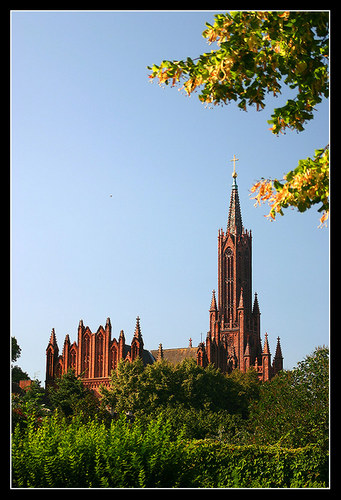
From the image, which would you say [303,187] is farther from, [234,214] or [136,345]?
[234,214]

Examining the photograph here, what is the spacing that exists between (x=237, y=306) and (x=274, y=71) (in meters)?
97.8

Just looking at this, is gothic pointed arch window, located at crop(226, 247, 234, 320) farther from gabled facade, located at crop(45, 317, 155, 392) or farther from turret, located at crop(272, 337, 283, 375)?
gabled facade, located at crop(45, 317, 155, 392)

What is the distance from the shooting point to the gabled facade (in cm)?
6378

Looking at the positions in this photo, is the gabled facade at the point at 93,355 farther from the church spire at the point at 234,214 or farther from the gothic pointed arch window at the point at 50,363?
the church spire at the point at 234,214

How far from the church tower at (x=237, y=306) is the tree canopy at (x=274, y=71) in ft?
291

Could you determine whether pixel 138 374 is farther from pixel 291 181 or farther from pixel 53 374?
pixel 291 181

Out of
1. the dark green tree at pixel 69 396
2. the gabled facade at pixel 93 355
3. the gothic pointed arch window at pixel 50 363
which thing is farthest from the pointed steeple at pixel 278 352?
the dark green tree at pixel 69 396

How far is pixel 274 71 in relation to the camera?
9633mm

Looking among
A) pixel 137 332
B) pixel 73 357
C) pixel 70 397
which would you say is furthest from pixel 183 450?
pixel 73 357
